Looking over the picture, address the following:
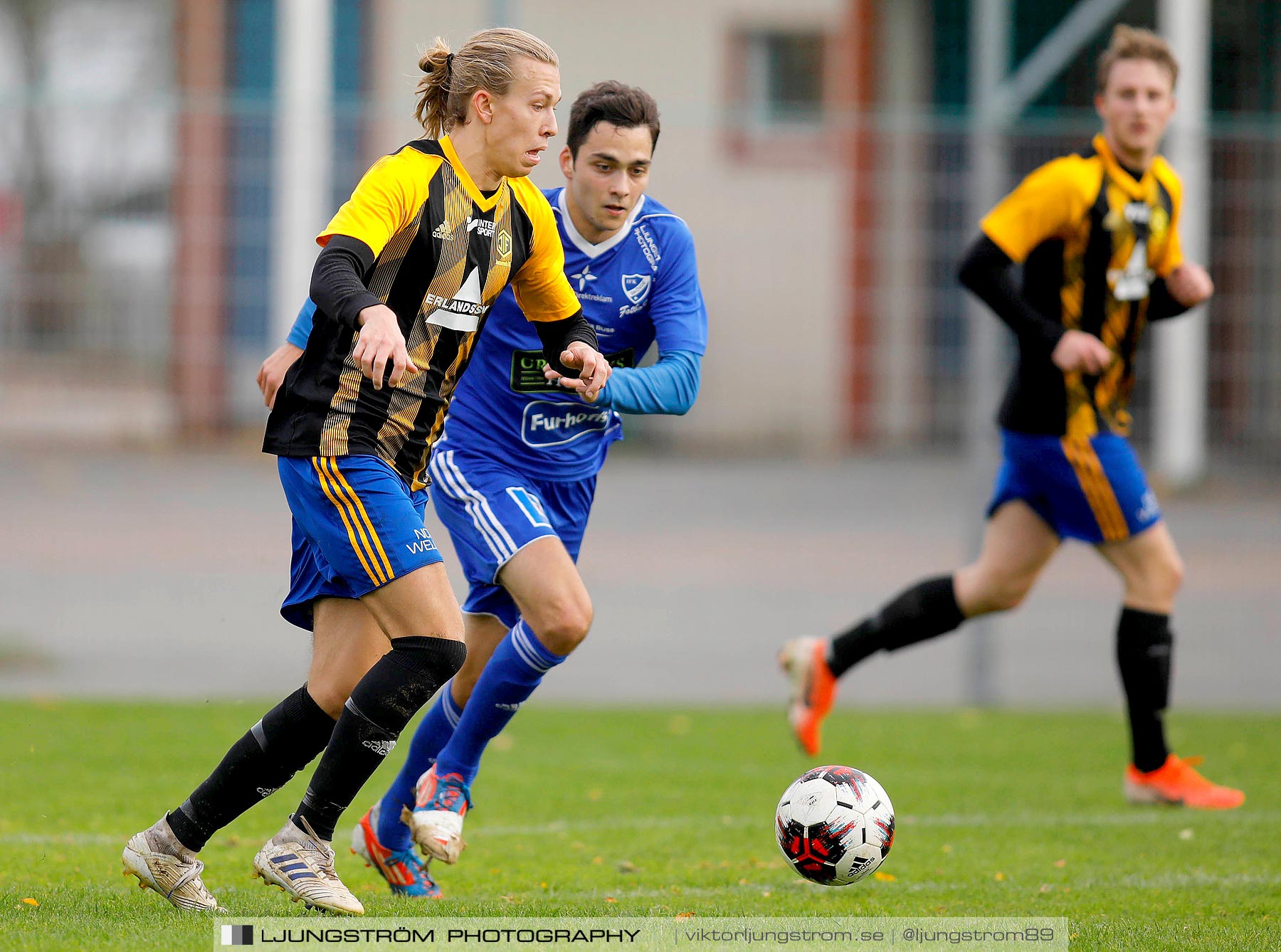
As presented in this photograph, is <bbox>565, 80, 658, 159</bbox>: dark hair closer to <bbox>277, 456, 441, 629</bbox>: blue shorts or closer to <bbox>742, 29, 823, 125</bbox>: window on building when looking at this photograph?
<bbox>277, 456, 441, 629</bbox>: blue shorts

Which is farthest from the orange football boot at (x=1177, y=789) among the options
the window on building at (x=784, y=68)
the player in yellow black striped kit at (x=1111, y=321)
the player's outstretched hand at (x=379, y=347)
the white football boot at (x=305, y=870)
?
the window on building at (x=784, y=68)

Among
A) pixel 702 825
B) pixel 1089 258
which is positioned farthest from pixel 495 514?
pixel 1089 258

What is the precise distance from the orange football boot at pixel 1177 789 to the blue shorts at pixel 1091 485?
868 millimetres

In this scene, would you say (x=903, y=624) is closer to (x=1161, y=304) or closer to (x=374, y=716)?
(x=1161, y=304)

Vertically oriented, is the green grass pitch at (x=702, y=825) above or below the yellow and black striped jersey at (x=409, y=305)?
below

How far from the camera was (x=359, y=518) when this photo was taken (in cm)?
369

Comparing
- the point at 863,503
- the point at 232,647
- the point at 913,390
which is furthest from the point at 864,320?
the point at 232,647

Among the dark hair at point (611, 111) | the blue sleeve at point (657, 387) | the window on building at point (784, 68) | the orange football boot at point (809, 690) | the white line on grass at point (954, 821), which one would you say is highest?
the window on building at point (784, 68)

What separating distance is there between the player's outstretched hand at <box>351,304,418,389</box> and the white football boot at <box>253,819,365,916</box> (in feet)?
3.68

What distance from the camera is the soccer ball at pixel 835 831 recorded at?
162 inches

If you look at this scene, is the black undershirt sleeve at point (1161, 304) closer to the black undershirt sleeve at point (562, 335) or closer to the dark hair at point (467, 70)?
the black undershirt sleeve at point (562, 335)

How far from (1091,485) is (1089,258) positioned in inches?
32.3

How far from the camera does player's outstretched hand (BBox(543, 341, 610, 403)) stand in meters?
4.02

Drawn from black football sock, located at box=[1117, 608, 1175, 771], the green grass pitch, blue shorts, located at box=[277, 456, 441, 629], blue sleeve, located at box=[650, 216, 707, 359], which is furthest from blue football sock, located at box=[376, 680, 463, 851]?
black football sock, located at box=[1117, 608, 1175, 771]
